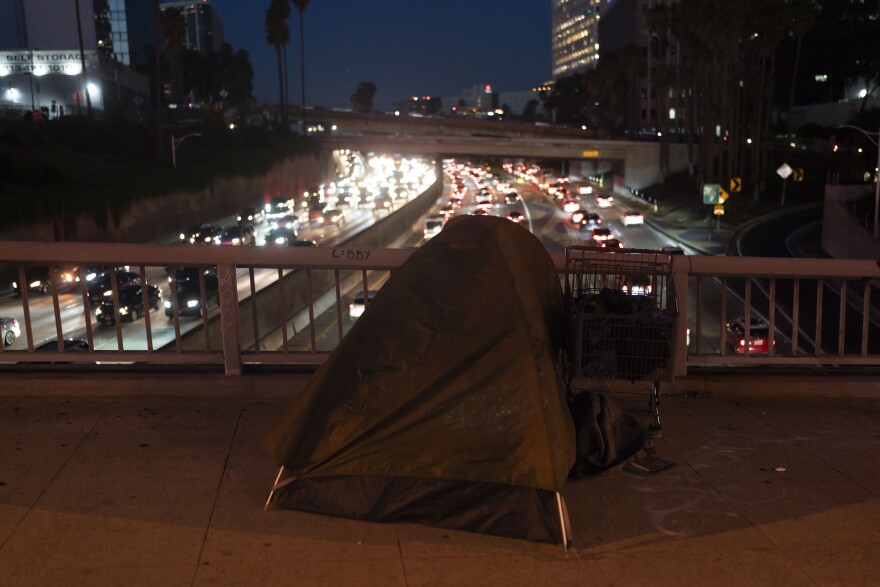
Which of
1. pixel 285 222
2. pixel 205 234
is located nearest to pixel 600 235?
pixel 285 222

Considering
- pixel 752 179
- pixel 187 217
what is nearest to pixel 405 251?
pixel 187 217

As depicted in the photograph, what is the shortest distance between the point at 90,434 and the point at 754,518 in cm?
418

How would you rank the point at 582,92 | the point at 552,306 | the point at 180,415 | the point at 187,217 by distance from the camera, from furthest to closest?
the point at 582,92
the point at 187,217
the point at 180,415
the point at 552,306

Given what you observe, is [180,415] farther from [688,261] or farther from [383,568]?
[688,261]

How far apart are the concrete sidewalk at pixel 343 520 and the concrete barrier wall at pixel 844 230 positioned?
40.7 metres

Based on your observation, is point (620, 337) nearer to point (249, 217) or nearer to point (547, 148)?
point (249, 217)

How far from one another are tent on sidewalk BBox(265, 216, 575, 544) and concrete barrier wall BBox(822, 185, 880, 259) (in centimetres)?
4226

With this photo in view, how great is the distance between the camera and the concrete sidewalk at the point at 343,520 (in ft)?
14.1

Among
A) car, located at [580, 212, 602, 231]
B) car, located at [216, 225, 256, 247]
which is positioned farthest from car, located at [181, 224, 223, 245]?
car, located at [580, 212, 602, 231]

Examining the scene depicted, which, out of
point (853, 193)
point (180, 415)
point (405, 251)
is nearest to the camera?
point (180, 415)

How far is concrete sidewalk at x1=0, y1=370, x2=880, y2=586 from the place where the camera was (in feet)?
14.1

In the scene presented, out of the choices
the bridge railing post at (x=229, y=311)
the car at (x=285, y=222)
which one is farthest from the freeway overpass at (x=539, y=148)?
the bridge railing post at (x=229, y=311)

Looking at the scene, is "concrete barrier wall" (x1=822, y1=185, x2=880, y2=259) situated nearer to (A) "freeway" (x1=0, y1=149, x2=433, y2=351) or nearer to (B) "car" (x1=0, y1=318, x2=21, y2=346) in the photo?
(A) "freeway" (x1=0, y1=149, x2=433, y2=351)

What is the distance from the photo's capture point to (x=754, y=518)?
4895 mm
